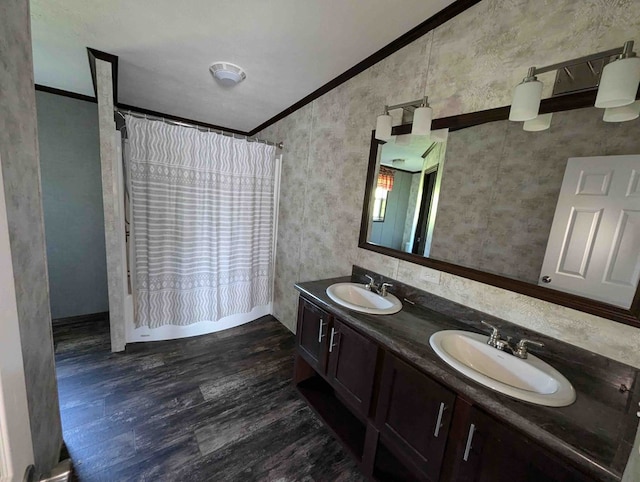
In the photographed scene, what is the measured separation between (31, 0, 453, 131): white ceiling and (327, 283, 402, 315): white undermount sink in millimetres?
1634

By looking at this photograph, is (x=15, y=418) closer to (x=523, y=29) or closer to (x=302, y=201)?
(x=523, y=29)

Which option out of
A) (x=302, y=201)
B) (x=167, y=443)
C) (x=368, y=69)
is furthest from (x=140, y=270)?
(x=368, y=69)

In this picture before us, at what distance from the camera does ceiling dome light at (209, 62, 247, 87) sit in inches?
73.8

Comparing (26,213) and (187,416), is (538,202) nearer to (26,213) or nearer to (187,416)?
(26,213)

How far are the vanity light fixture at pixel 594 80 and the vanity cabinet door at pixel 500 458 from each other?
1202 millimetres

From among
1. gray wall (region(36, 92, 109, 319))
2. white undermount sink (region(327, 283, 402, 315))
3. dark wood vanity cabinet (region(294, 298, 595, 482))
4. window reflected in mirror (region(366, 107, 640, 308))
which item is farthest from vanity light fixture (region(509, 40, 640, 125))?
gray wall (region(36, 92, 109, 319))

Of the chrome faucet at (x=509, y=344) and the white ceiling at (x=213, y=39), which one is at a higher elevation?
the white ceiling at (x=213, y=39)

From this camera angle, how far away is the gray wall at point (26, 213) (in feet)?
2.24

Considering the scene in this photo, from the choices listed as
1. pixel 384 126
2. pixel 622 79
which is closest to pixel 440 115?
pixel 384 126

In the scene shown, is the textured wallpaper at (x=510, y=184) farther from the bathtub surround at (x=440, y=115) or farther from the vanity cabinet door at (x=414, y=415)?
the vanity cabinet door at (x=414, y=415)

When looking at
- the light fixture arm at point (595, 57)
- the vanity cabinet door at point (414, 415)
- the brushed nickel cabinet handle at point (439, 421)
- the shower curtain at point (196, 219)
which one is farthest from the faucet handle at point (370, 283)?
the shower curtain at point (196, 219)

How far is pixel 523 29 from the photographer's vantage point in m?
1.14

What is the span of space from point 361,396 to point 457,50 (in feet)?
6.47

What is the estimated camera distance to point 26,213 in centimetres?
85
